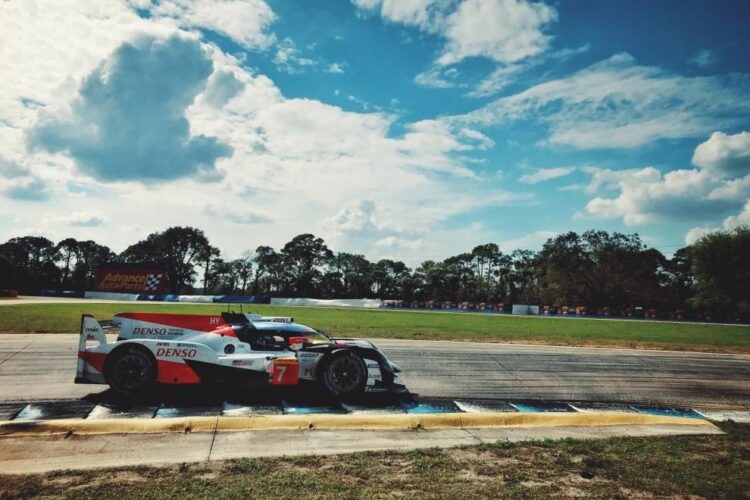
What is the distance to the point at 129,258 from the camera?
375 ft

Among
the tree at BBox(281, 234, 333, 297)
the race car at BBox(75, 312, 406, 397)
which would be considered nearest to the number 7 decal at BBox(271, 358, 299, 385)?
the race car at BBox(75, 312, 406, 397)

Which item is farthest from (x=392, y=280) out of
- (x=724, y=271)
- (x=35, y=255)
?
(x=35, y=255)

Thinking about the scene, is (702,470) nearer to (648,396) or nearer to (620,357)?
(648,396)

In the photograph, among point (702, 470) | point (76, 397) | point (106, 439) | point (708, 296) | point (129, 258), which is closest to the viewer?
point (702, 470)

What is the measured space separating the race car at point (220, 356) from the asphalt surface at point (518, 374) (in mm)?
890

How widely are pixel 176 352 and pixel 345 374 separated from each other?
107 inches

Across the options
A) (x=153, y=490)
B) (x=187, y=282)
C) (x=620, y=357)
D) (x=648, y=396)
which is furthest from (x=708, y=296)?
(x=187, y=282)

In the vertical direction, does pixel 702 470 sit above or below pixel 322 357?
below

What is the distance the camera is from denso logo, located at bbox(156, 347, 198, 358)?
7420 millimetres

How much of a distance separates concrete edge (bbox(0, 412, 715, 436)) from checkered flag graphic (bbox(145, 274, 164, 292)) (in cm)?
6472

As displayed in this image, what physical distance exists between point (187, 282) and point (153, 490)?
11053cm

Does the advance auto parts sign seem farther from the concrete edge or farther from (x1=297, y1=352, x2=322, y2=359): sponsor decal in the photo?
the concrete edge

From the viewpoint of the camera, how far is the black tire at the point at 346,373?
7.87 meters

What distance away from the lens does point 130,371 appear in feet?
24.3
